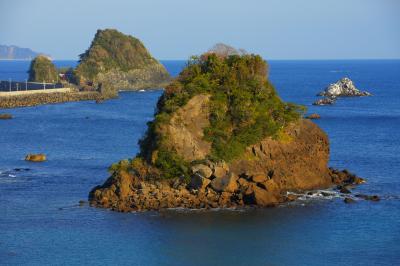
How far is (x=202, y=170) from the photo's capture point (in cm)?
6109

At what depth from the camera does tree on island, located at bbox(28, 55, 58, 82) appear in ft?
612

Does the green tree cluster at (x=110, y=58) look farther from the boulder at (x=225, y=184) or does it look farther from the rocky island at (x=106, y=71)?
the boulder at (x=225, y=184)

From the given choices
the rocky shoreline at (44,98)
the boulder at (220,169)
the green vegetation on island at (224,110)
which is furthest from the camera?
the rocky shoreline at (44,98)

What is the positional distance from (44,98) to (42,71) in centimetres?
3579

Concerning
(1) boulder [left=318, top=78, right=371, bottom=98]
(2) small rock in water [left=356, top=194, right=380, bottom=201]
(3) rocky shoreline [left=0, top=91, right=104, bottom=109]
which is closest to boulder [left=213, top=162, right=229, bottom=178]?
(2) small rock in water [left=356, top=194, right=380, bottom=201]

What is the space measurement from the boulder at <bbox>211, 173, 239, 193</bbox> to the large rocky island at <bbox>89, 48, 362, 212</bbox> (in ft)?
0.23

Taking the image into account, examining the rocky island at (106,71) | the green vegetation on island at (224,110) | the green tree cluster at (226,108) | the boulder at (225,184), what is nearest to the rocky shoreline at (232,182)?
the boulder at (225,184)

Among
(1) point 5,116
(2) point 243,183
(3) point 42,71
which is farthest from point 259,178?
(3) point 42,71

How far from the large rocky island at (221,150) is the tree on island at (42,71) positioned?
121 meters

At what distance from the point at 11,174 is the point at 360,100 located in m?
92.2

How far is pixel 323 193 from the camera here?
63.5 m

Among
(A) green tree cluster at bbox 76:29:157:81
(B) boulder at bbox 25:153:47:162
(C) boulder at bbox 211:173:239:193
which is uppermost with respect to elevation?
(A) green tree cluster at bbox 76:29:157:81

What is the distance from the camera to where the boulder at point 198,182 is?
60469mm

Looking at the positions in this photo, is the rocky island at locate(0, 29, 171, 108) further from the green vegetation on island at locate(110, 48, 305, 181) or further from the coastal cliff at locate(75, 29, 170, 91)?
the green vegetation on island at locate(110, 48, 305, 181)
